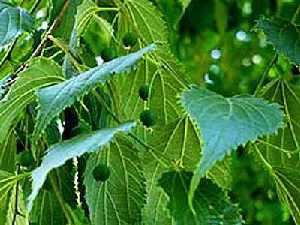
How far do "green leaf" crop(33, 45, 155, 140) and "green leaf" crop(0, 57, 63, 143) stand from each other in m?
0.03

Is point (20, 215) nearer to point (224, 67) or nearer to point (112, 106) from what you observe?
point (112, 106)

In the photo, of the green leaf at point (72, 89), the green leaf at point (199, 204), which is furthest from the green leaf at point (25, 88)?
the green leaf at point (199, 204)

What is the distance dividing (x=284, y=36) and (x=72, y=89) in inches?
11.3

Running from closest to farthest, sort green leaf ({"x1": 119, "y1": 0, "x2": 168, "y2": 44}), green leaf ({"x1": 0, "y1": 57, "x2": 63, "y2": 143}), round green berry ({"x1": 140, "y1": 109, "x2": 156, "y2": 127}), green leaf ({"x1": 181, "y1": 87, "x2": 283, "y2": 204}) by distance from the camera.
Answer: green leaf ({"x1": 181, "y1": 87, "x2": 283, "y2": 204})
green leaf ({"x1": 0, "y1": 57, "x2": 63, "y2": 143})
round green berry ({"x1": 140, "y1": 109, "x2": 156, "y2": 127})
green leaf ({"x1": 119, "y1": 0, "x2": 168, "y2": 44})

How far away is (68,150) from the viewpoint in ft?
2.21

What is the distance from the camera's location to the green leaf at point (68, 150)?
645 millimetres

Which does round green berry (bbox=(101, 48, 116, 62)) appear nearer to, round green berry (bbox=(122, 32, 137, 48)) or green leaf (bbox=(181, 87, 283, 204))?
round green berry (bbox=(122, 32, 137, 48))

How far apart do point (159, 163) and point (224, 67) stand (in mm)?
1830

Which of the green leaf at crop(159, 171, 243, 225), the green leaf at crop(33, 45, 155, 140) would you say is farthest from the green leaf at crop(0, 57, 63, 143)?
the green leaf at crop(159, 171, 243, 225)

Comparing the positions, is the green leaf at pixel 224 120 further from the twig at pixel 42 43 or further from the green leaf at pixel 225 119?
the twig at pixel 42 43

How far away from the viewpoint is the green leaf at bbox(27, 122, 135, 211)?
645mm

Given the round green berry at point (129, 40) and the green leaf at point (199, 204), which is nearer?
the green leaf at point (199, 204)

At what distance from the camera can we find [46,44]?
920 mm

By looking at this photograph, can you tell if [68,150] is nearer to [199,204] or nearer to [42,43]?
[199,204]
